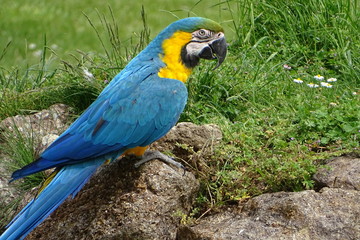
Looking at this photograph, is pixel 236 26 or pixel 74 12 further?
pixel 74 12

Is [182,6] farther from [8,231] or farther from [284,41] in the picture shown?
[8,231]

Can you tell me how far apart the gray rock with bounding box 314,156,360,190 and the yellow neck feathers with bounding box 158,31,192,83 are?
0.92m

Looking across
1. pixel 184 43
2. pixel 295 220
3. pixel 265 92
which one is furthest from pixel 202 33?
pixel 295 220

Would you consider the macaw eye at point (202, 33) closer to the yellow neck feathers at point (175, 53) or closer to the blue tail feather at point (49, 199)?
the yellow neck feathers at point (175, 53)

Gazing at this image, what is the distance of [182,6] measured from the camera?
9.20m

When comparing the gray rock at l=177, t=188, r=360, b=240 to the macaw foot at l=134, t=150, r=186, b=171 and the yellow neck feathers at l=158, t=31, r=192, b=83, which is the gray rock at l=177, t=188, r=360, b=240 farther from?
the yellow neck feathers at l=158, t=31, r=192, b=83

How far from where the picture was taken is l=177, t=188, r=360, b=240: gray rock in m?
3.09

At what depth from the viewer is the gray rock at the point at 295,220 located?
309 cm

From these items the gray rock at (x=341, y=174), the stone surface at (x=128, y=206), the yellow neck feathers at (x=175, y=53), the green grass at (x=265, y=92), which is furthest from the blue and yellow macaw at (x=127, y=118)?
the gray rock at (x=341, y=174)

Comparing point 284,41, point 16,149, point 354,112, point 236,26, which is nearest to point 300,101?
point 354,112

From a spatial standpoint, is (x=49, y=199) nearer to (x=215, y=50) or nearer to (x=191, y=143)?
(x=191, y=143)

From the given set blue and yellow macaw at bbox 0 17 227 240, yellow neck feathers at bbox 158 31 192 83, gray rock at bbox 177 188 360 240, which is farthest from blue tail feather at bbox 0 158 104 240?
yellow neck feathers at bbox 158 31 192 83

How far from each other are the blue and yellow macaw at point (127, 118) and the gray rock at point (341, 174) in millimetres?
821

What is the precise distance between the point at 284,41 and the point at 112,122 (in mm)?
2275
